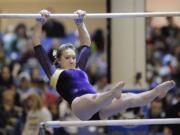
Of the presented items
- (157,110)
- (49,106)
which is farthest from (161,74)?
(49,106)

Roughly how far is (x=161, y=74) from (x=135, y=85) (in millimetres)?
397

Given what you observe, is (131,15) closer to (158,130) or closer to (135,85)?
(158,130)

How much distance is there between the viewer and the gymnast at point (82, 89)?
4480 millimetres

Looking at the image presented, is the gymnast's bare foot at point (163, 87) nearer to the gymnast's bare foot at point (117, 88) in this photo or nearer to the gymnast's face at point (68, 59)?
the gymnast's bare foot at point (117, 88)

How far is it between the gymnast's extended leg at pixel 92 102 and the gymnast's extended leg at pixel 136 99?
119 millimetres

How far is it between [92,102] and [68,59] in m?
0.62

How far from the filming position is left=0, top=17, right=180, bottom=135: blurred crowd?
7.20 m

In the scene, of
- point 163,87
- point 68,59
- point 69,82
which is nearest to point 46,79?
point 68,59

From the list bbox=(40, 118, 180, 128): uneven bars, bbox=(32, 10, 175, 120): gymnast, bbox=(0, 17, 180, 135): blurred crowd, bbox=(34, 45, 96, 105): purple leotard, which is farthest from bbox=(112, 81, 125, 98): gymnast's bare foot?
bbox=(0, 17, 180, 135): blurred crowd

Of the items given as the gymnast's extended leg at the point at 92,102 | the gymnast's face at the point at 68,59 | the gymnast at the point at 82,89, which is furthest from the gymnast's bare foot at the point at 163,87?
the gymnast's face at the point at 68,59

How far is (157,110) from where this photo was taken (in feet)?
23.6

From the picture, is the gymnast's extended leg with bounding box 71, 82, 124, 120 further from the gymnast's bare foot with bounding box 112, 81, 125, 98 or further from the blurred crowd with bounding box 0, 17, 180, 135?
the blurred crowd with bounding box 0, 17, 180, 135

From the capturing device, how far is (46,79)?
8.14 metres

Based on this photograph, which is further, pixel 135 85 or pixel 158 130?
pixel 135 85
